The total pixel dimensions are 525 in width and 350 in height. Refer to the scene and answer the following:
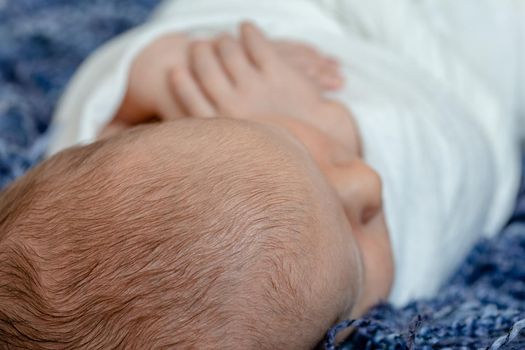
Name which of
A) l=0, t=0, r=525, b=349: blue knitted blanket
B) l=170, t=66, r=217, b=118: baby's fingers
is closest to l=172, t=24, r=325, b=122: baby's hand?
l=170, t=66, r=217, b=118: baby's fingers

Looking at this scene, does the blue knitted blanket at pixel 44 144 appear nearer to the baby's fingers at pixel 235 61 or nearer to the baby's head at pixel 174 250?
the baby's head at pixel 174 250

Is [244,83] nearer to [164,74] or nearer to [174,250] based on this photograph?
[164,74]

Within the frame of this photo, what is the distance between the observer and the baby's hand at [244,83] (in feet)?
2.91

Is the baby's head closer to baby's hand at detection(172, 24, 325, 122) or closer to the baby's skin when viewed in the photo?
the baby's skin

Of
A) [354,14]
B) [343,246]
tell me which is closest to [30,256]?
[343,246]

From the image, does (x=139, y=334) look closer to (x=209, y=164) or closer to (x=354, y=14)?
(x=209, y=164)

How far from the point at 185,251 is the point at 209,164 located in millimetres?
82

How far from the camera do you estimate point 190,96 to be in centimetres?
91

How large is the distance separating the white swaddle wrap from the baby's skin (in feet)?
0.10

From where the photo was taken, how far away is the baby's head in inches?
21.0

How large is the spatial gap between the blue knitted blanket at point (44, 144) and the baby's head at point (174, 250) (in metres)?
0.07

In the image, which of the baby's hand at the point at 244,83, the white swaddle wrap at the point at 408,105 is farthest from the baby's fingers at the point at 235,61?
the white swaddle wrap at the point at 408,105

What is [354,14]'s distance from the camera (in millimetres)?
1222

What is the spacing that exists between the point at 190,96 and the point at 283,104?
121 millimetres
